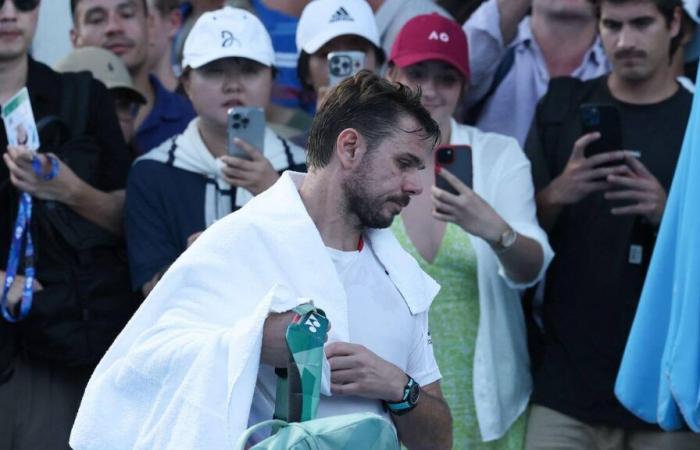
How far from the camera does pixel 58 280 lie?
498 cm

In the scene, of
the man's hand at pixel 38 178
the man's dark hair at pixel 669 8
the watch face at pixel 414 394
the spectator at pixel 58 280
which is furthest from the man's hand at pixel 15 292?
the man's dark hair at pixel 669 8

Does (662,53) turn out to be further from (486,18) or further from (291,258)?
(291,258)

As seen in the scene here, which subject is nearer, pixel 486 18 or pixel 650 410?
pixel 650 410

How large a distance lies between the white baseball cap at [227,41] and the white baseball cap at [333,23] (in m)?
0.32

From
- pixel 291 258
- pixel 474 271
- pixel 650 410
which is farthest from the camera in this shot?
pixel 474 271

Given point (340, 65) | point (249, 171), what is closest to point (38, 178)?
point (249, 171)

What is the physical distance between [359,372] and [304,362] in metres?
0.26

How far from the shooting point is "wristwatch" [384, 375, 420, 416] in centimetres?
354

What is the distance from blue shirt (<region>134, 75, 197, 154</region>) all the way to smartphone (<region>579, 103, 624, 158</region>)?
5.81ft

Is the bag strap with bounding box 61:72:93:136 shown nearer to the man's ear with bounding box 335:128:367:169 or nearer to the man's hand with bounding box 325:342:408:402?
the man's ear with bounding box 335:128:367:169

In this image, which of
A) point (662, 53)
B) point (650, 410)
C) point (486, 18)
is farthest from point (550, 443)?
point (486, 18)

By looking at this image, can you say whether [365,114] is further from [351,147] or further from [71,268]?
[71,268]

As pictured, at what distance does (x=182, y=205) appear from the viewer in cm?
501

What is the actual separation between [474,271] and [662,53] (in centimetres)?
106
